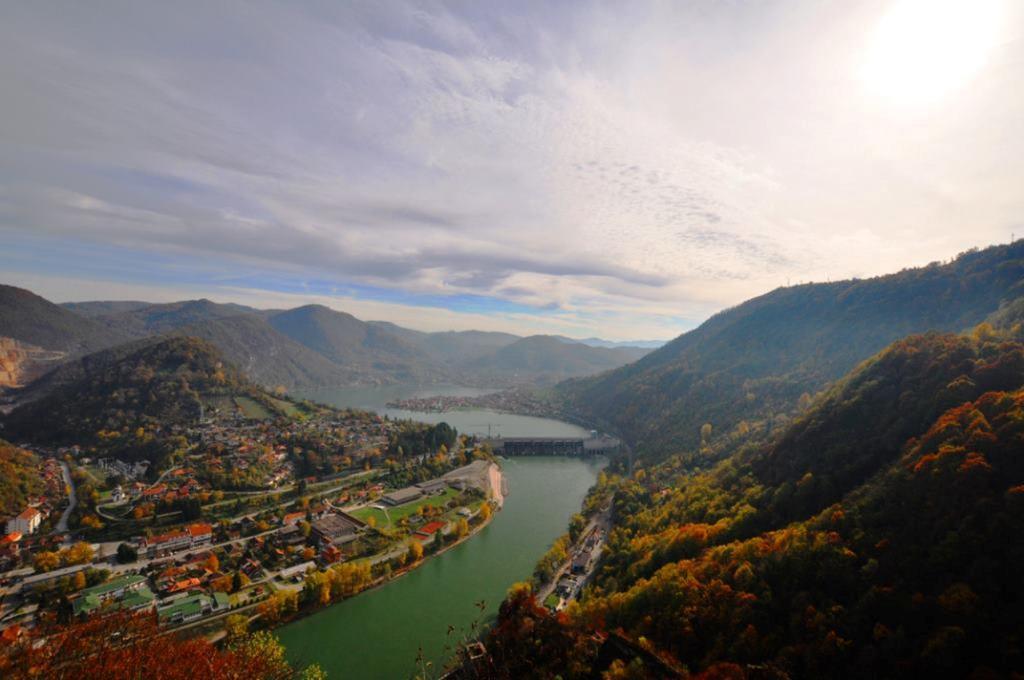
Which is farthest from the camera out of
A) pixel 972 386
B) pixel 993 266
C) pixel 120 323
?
pixel 120 323

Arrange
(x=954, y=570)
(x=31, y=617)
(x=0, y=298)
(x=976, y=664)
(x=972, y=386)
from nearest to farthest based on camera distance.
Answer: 1. (x=976, y=664)
2. (x=954, y=570)
3. (x=972, y=386)
4. (x=31, y=617)
5. (x=0, y=298)

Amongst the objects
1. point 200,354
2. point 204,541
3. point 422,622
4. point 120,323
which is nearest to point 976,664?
point 422,622

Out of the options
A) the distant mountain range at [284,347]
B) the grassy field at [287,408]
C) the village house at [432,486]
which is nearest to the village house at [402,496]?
the village house at [432,486]

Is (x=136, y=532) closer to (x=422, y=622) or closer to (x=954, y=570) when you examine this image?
(x=422, y=622)

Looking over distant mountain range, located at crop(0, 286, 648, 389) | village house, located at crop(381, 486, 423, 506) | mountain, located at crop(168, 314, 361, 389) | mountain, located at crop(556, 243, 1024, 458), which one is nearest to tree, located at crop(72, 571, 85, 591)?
village house, located at crop(381, 486, 423, 506)

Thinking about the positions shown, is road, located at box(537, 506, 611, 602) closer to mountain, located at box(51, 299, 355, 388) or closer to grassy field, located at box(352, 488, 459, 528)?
grassy field, located at box(352, 488, 459, 528)

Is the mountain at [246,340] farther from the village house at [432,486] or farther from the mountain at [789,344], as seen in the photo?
the village house at [432,486]

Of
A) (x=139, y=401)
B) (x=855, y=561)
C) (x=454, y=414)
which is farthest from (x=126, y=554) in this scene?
(x=454, y=414)
